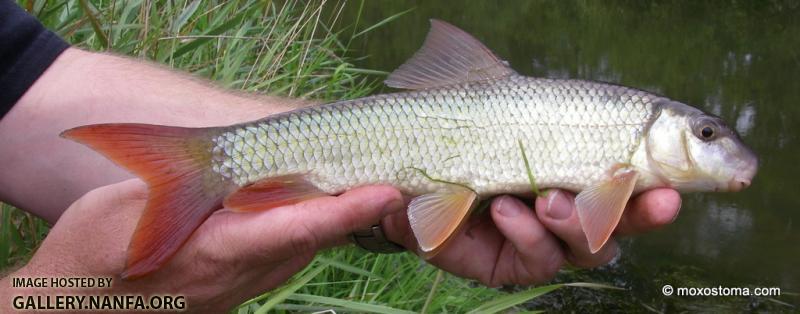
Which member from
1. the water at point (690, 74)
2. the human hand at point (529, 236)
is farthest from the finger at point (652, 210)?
the water at point (690, 74)

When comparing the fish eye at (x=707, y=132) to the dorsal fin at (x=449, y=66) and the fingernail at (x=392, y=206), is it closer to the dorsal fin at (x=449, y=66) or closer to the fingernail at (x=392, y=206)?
the dorsal fin at (x=449, y=66)

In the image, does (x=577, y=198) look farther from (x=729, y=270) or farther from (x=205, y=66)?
(x=729, y=270)

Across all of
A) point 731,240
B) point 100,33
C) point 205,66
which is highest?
point 100,33

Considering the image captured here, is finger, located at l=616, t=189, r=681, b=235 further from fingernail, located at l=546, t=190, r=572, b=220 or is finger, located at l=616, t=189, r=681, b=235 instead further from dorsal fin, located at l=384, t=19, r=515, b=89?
dorsal fin, located at l=384, t=19, r=515, b=89

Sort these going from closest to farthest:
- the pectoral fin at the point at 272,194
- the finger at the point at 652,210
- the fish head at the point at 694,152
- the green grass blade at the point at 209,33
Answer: the pectoral fin at the point at 272,194 < the finger at the point at 652,210 < the fish head at the point at 694,152 < the green grass blade at the point at 209,33

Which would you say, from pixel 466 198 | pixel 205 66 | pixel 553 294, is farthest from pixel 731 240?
pixel 466 198

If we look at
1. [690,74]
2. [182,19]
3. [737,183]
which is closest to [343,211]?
[737,183]
